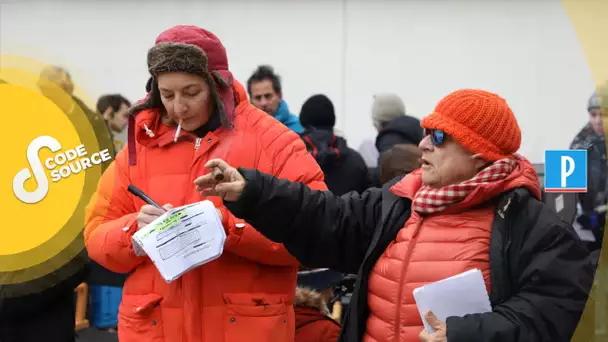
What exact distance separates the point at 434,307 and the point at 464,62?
616 cm

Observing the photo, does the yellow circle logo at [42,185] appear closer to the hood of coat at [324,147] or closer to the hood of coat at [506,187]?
the hood of coat at [324,147]

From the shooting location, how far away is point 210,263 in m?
2.81

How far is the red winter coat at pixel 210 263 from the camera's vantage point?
9.13ft

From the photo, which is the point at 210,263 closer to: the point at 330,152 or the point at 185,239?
the point at 185,239

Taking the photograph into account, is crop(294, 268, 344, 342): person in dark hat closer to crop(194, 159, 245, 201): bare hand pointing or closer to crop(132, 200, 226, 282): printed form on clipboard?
crop(132, 200, 226, 282): printed form on clipboard

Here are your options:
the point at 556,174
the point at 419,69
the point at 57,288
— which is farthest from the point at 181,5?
the point at 57,288

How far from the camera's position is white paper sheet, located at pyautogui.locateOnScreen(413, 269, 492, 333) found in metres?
2.26

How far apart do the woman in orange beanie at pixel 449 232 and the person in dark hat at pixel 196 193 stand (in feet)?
0.94

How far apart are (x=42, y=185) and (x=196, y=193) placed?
1460 millimetres

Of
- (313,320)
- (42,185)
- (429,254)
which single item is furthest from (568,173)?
(429,254)

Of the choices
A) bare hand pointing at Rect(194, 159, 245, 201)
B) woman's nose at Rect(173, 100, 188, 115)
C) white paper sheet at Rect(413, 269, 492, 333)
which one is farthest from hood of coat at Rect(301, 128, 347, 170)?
white paper sheet at Rect(413, 269, 492, 333)

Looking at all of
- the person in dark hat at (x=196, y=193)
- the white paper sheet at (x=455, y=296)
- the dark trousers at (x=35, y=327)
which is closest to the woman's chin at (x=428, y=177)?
the white paper sheet at (x=455, y=296)

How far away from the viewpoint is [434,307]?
229 centimetres

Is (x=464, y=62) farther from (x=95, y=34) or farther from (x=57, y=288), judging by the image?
(x=57, y=288)
